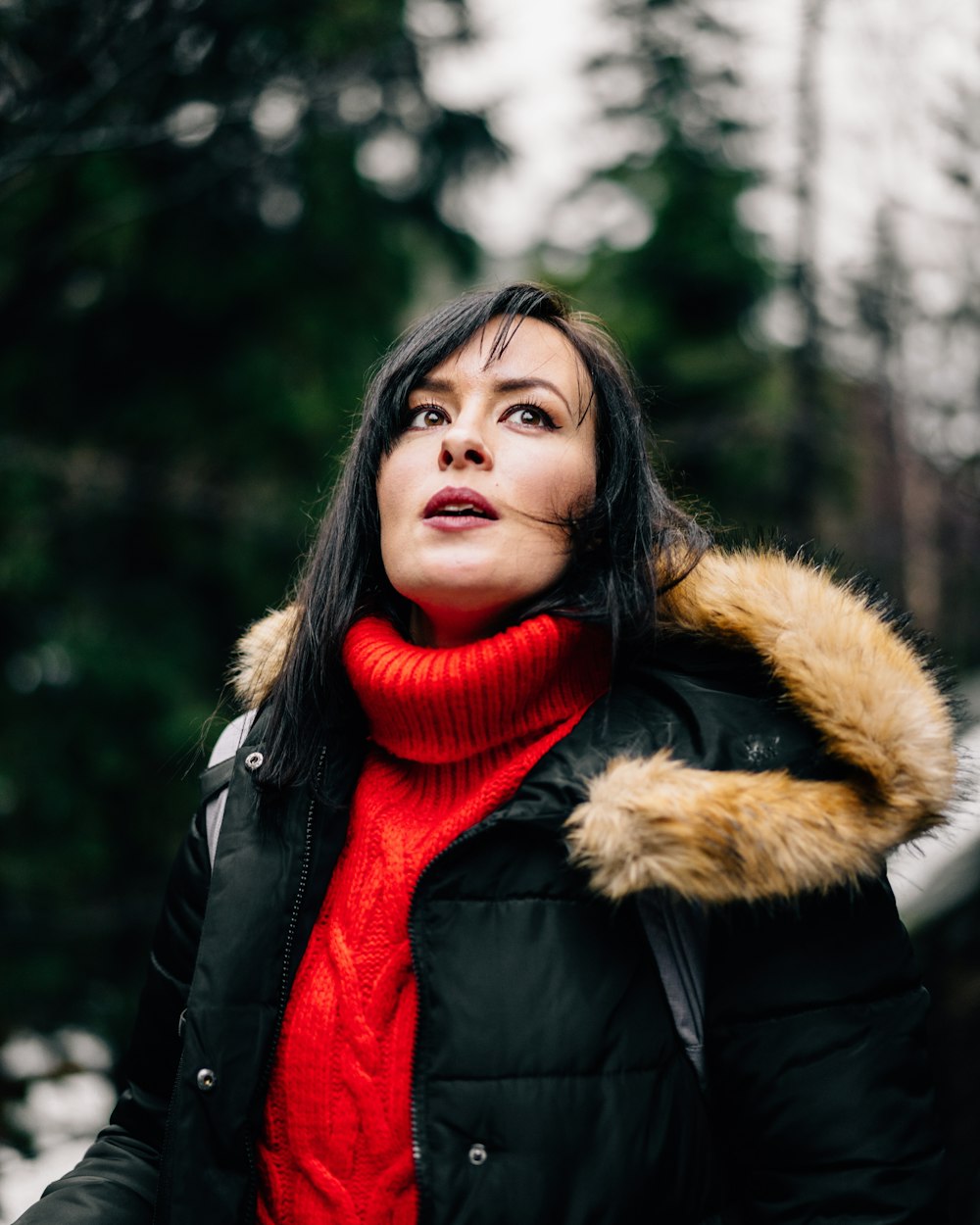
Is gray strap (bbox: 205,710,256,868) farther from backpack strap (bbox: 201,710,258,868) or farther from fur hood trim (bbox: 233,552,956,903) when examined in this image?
fur hood trim (bbox: 233,552,956,903)

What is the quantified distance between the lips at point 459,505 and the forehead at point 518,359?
225 mm

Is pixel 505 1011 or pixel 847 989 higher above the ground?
pixel 847 989

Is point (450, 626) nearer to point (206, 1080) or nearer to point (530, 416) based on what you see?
point (530, 416)

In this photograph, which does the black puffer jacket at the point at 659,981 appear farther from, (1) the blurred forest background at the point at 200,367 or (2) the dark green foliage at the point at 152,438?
(2) the dark green foliage at the point at 152,438

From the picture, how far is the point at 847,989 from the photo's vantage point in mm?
1370

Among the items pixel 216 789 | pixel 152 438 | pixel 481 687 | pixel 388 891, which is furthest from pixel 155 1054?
pixel 152 438

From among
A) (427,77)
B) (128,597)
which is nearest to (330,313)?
(427,77)

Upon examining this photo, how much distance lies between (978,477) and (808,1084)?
4.09m

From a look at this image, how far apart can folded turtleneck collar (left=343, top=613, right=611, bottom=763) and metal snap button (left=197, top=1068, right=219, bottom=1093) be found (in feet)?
1.79

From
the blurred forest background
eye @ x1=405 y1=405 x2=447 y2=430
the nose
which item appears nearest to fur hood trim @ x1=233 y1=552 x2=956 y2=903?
the nose

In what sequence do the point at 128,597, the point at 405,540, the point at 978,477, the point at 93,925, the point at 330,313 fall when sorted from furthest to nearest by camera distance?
the point at 330,313 → the point at 128,597 → the point at 93,925 → the point at 978,477 → the point at 405,540

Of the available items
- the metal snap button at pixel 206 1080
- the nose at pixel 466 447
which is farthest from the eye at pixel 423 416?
the metal snap button at pixel 206 1080

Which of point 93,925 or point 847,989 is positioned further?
point 93,925

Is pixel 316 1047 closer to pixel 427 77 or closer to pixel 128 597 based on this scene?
pixel 128 597
